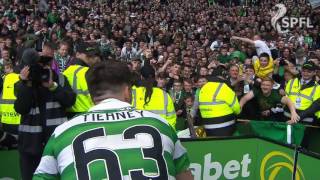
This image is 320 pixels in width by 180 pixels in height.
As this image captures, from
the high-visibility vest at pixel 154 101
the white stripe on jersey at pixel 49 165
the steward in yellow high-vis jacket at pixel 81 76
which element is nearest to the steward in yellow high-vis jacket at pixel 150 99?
the high-visibility vest at pixel 154 101

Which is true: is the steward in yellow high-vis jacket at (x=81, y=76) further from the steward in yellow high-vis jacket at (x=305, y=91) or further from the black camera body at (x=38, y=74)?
the steward in yellow high-vis jacket at (x=305, y=91)

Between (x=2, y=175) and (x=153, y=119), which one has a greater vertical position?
(x=153, y=119)

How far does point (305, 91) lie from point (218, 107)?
1.45 m

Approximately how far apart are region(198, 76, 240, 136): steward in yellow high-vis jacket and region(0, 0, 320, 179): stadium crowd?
253mm

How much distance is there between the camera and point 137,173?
93.5 inches

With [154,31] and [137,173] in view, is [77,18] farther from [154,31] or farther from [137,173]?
[137,173]

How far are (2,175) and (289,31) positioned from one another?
16.5 metres

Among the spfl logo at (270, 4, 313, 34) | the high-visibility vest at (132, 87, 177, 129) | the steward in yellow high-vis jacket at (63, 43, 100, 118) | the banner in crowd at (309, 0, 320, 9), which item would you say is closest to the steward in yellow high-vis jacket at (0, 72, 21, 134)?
the steward in yellow high-vis jacket at (63, 43, 100, 118)

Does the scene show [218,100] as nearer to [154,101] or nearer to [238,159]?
[238,159]

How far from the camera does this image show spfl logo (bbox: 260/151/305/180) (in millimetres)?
6207

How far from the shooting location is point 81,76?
5.75 meters

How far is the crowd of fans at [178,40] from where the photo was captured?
8547 millimetres

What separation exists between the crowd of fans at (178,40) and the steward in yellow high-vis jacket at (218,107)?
2.73 ft

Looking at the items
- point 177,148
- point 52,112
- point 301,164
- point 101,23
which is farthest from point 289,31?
point 177,148
